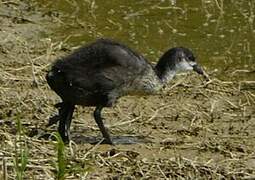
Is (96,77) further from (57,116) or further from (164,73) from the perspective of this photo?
(164,73)

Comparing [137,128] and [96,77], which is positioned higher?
[96,77]

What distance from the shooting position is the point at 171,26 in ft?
35.2

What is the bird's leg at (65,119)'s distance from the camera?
291 inches

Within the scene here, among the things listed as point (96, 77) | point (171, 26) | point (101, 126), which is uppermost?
point (96, 77)

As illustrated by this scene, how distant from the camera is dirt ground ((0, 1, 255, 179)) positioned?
21.7 ft

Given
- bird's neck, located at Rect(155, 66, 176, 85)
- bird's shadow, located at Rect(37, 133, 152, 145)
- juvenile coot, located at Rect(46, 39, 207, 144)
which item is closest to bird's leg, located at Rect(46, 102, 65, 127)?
juvenile coot, located at Rect(46, 39, 207, 144)


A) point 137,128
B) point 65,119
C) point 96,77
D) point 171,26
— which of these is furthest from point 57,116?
point 171,26

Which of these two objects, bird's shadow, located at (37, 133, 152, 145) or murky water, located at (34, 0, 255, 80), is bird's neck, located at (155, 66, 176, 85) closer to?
bird's shadow, located at (37, 133, 152, 145)

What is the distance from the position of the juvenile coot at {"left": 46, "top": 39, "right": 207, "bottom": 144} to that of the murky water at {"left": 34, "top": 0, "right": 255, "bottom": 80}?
2103mm

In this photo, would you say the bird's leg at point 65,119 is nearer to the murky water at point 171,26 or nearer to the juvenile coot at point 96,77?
the juvenile coot at point 96,77

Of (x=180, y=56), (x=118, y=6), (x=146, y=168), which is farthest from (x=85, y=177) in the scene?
(x=118, y=6)

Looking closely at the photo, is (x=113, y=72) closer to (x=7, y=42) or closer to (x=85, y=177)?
(x=85, y=177)

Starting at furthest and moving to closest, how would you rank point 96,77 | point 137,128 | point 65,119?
point 137,128 < point 65,119 < point 96,77

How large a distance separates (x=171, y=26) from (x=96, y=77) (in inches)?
143
